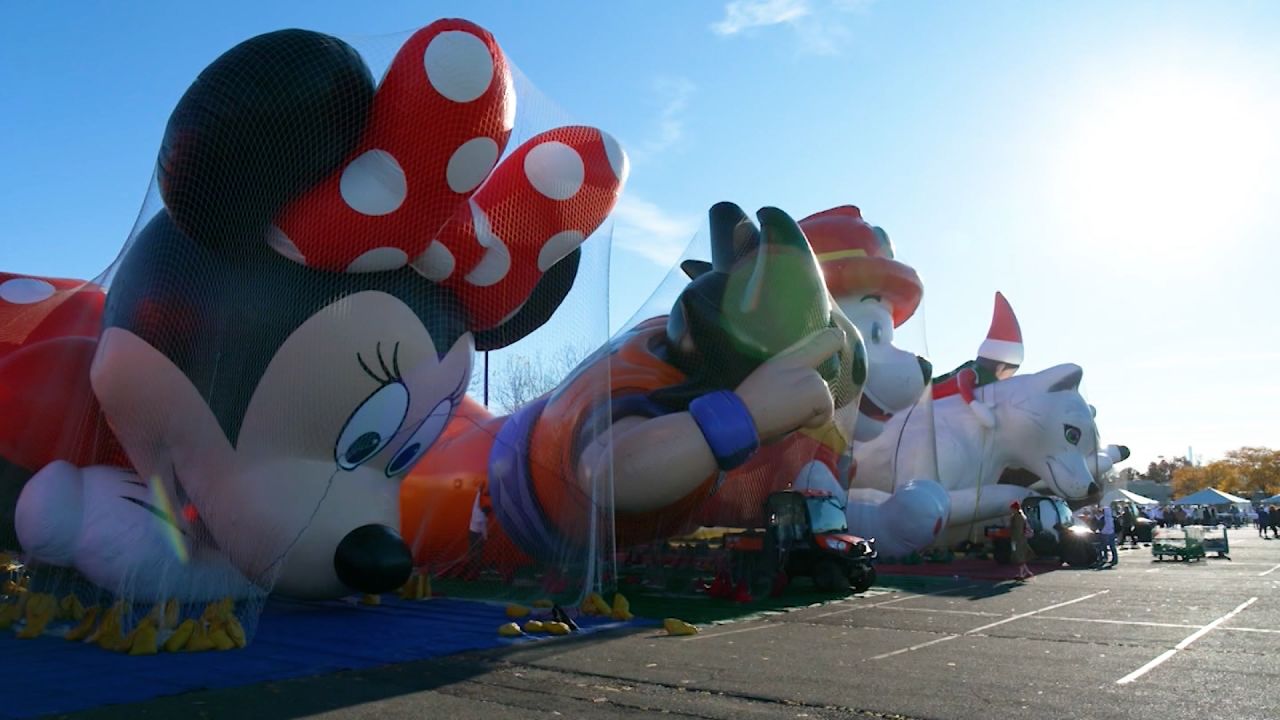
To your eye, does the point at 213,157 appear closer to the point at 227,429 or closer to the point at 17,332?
the point at 227,429

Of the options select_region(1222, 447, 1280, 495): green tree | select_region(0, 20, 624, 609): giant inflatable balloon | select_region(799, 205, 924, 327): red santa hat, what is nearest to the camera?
select_region(0, 20, 624, 609): giant inflatable balloon

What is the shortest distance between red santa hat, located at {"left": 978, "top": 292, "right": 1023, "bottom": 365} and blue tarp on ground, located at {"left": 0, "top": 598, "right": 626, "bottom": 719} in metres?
17.9

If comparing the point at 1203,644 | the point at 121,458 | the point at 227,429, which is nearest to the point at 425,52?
the point at 227,429

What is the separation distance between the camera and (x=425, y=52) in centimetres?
786

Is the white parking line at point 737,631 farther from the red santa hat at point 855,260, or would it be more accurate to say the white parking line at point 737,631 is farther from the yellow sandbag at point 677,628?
the red santa hat at point 855,260

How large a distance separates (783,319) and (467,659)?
565cm

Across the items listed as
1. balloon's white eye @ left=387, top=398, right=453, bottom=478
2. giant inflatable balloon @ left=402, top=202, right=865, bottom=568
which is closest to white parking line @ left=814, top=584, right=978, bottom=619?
giant inflatable balloon @ left=402, top=202, right=865, bottom=568

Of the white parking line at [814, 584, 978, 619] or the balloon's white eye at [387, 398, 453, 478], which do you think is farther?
the white parking line at [814, 584, 978, 619]

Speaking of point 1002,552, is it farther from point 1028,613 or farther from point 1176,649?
point 1176,649

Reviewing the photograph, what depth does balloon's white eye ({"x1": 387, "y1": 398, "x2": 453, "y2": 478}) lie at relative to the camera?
9508 mm

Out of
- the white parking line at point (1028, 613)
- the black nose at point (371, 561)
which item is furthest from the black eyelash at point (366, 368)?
the white parking line at point (1028, 613)

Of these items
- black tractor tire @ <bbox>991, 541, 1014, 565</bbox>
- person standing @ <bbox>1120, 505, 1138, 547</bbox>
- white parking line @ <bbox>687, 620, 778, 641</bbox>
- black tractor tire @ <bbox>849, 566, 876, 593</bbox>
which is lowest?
white parking line @ <bbox>687, 620, 778, 641</bbox>

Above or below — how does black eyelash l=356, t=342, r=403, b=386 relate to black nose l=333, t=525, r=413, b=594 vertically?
above

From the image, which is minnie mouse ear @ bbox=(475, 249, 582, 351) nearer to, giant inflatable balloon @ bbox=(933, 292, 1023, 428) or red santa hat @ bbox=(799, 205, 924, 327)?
red santa hat @ bbox=(799, 205, 924, 327)
